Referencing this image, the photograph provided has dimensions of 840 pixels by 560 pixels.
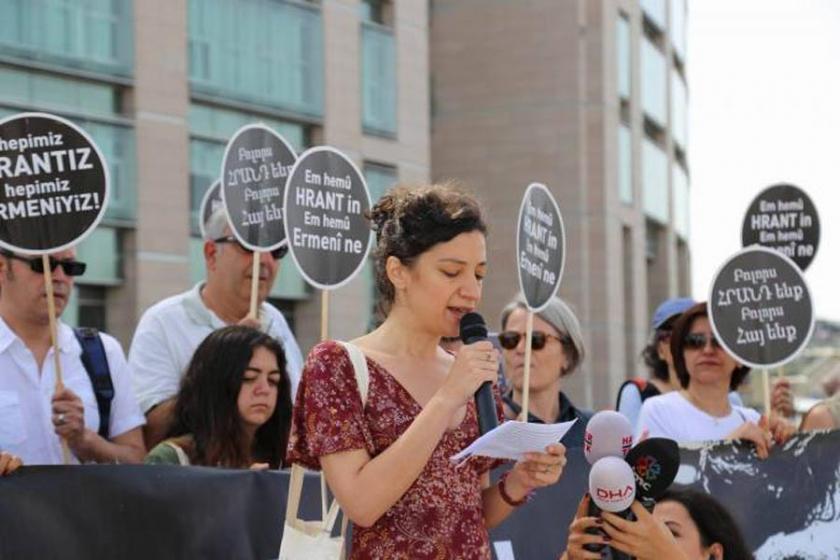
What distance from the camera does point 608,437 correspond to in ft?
12.8

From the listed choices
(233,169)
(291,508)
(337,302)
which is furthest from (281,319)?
(337,302)

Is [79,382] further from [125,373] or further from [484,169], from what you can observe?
[484,169]

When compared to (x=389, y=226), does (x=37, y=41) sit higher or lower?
higher

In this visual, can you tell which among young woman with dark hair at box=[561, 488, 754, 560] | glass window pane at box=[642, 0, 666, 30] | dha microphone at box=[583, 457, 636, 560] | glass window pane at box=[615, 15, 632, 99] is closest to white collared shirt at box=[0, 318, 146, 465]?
young woman with dark hair at box=[561, 488, 754, 560]

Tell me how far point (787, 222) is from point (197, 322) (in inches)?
146

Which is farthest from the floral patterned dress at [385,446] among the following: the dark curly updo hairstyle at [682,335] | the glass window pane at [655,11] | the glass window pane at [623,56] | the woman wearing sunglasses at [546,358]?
the glass window pane at [655,11]

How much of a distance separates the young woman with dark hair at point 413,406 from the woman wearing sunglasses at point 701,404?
8.10 feet

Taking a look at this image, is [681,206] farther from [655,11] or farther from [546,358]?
[546,358]

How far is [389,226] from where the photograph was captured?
157 inches

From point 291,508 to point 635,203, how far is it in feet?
114

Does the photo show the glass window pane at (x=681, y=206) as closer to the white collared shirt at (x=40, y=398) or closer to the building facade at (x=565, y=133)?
the building facade at (x=565, y=133)

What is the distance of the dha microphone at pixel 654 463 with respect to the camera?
12.7ft

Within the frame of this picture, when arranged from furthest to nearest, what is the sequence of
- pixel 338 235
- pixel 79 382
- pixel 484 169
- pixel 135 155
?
pixel 484 169, pixel 135 155, pixel 338 235, pixel 79 382

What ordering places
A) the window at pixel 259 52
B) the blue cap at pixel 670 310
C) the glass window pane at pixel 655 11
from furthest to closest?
1. the glass window pane at pixel 655 11
2. the window at pixel 259 52
3. the blue cap at pixel 670 310
